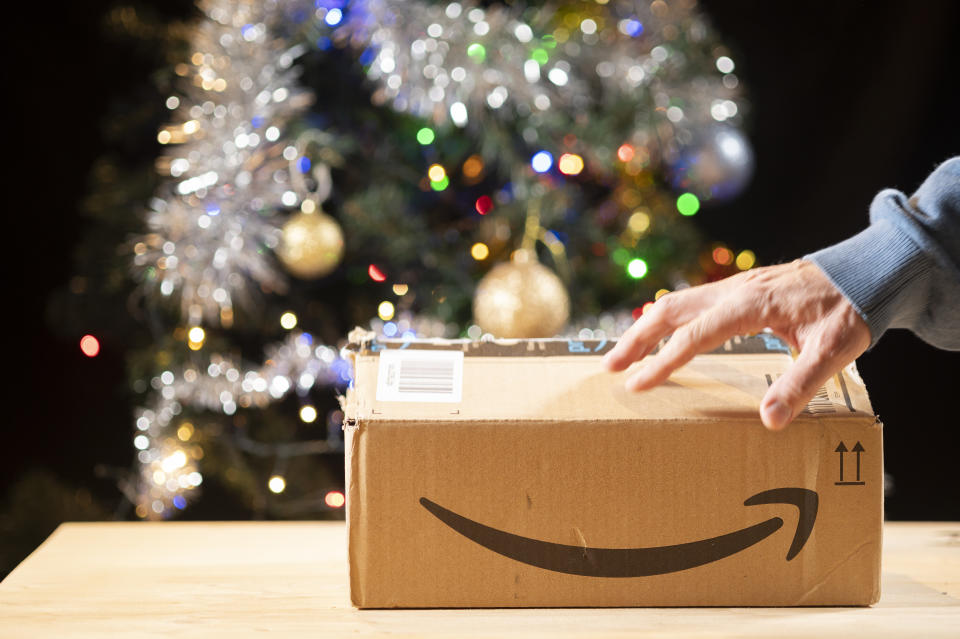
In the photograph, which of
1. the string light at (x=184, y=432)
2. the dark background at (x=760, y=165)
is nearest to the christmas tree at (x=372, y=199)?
the string light at (x=184, y=432)

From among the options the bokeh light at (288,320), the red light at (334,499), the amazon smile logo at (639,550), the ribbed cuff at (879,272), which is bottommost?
the red light at (334,499)

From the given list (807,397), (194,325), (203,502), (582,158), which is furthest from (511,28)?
(203,502)

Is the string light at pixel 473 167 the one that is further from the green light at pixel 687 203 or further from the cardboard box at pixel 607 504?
the cardboard box at pixel 607 504

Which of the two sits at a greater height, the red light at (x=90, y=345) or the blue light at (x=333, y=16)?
the blue light at (x=333, y=16)

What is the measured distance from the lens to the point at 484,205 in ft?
5.00

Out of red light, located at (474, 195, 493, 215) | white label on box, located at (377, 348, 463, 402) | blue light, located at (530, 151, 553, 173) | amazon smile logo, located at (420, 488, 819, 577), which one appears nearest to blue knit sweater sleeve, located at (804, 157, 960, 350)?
amazon smile logo, located at (420, 488, 819, 577)

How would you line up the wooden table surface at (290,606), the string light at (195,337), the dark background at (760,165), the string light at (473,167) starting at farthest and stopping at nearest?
the dark background at (760,165)
the string light at (473,167)
the string light at (195,337)
the wooden table surface at (290,606)

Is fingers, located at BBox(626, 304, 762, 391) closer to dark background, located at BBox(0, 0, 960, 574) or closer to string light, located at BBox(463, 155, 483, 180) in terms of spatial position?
string light, located at BBox(463, 155, 483, 180)

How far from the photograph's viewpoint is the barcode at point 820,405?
622mm

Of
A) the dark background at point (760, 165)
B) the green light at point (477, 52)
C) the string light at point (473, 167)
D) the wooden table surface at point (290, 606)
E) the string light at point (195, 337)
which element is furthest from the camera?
the dark background at point (760, 165)

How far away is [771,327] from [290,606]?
454 millimetres

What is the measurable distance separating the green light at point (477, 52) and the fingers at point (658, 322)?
2.39 ft

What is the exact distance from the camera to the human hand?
59cm

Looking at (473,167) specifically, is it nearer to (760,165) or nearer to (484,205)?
(484,205)
